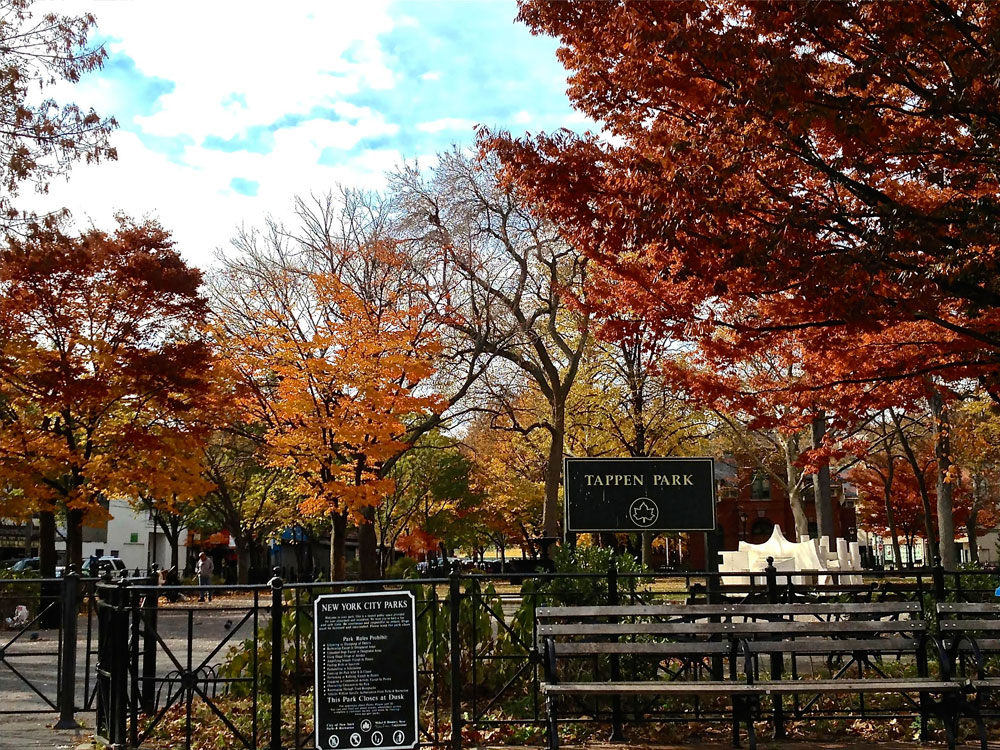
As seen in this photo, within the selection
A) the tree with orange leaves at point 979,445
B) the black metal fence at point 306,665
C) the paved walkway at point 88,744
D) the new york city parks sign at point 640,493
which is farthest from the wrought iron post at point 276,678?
the tree with orange leaves at point 979,445

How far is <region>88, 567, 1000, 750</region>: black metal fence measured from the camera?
7500 millimetres

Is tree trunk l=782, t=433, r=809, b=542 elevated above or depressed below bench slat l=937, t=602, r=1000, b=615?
above

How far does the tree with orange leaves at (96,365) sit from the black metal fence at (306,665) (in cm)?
1317

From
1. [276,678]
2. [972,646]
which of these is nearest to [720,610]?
[972,646]

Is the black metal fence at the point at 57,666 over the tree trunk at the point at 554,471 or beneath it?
beneath

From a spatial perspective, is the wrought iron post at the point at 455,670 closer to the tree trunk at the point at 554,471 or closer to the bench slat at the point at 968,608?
the bench slat at the point at 968,608

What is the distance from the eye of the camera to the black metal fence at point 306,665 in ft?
24.6

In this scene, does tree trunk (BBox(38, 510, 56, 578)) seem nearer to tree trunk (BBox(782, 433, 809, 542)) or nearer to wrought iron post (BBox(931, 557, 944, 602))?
wrought iron post (BBox(931, 557, 944, 602))

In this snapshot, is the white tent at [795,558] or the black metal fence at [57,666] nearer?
the black metal fence at [57,666]

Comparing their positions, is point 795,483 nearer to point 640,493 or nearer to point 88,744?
point 640,493

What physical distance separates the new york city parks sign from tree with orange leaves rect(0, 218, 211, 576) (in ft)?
48.8

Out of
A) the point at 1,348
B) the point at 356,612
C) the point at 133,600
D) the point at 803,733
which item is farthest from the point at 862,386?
the point at 1,348

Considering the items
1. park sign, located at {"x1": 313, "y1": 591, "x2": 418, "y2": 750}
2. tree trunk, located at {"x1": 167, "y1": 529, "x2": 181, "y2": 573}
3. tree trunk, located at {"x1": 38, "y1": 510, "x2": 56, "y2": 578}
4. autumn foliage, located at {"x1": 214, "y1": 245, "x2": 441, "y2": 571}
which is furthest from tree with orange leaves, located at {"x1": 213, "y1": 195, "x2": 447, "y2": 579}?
Result: park sign, located at {"x1": 313, "y1": 591, "x2": 418, "y2": 750}

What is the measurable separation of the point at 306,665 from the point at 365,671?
3.30 metres
